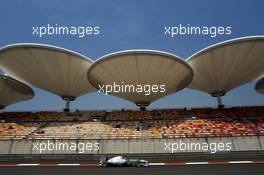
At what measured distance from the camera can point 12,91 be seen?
173 feet

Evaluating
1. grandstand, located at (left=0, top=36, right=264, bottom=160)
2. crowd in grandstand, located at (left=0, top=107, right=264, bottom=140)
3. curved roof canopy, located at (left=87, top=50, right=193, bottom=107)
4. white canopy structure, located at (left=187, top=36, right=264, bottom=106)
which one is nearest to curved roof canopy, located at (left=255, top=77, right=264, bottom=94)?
A: grandstand, located at (left=0, top=36, right=264, bottom=160)

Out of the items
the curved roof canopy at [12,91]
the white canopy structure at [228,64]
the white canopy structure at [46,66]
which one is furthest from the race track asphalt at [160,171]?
the curved roof canopy at [12,91]

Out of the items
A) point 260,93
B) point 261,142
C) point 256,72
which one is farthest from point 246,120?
point 260,93

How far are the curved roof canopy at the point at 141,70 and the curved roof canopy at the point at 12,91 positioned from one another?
49.3 ft

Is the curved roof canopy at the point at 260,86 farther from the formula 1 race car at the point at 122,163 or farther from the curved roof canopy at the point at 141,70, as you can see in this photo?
the formula 1 race car at the point at 122,163

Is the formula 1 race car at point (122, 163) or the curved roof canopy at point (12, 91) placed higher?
the curved roof canopy at point (12, 91)

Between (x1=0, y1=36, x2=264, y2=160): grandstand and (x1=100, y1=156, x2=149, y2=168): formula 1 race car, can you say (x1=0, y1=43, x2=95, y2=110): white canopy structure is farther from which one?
(x1=100, y1=156, x2=149, y2=168): formula 1 race car

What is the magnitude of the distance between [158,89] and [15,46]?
893 inches

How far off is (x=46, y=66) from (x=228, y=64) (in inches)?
1064

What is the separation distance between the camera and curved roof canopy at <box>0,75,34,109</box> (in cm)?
4831

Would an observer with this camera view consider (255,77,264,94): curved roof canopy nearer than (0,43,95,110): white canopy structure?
No

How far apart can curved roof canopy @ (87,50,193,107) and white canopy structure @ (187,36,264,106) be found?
273 cm

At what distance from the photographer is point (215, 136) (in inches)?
1215

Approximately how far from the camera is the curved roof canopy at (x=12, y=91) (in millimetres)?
48312
